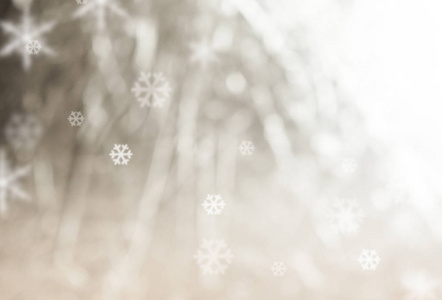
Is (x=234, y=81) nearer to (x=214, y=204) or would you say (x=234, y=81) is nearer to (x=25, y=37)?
(x=214, y=204)

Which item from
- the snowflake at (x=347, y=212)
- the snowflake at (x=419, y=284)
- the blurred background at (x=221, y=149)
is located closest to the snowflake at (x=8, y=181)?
the blurred background at (x=221, y=149)

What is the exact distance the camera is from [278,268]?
96 centimetres

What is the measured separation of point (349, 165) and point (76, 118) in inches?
27.0

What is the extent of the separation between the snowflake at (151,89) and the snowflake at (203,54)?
94 mm

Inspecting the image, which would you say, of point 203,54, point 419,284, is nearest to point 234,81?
point 203,54

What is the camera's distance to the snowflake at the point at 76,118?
0.97 metres

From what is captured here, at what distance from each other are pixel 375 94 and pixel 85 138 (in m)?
0.72

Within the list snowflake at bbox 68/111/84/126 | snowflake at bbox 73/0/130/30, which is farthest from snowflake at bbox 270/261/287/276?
snowflake at bbox 73/0/130/30

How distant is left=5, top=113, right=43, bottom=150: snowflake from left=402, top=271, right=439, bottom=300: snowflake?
979 mm

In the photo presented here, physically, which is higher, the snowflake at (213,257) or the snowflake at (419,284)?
the snowflake at (213,257)

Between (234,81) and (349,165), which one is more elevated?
(234,81)

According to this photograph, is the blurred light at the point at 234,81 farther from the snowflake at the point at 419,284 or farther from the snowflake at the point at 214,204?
the snowflake at the point at 419,284

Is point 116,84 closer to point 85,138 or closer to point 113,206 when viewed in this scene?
point 85,138

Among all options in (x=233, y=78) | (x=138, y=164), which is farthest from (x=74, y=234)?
(x=233, y=78)
